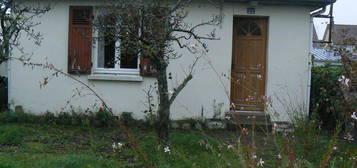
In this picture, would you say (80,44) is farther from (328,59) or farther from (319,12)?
(328,59)

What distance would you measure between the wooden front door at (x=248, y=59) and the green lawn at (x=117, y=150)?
7.91ft

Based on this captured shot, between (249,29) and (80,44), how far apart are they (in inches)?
158

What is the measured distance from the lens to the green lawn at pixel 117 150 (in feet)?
17.9

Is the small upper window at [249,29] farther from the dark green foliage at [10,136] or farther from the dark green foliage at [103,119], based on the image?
the dark green foliage at [10,136]

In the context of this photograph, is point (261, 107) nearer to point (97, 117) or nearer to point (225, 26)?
point (225, 26)

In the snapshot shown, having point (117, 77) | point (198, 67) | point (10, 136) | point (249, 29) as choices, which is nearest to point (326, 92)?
point (249, 29)

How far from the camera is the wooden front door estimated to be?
414 inches

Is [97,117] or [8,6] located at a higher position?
[8,6]

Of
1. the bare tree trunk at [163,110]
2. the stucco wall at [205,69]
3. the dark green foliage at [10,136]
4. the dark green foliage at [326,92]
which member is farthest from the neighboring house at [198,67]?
the bare tree trunk at [163,110]

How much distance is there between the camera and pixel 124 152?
6598mm

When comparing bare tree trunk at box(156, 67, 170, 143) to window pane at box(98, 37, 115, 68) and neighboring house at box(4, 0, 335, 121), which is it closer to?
neighboring house at box(4, 0, 335, 121)

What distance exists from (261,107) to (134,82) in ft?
10.1

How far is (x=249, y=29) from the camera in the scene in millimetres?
10570

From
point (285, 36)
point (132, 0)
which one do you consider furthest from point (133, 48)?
point (285, 36)
